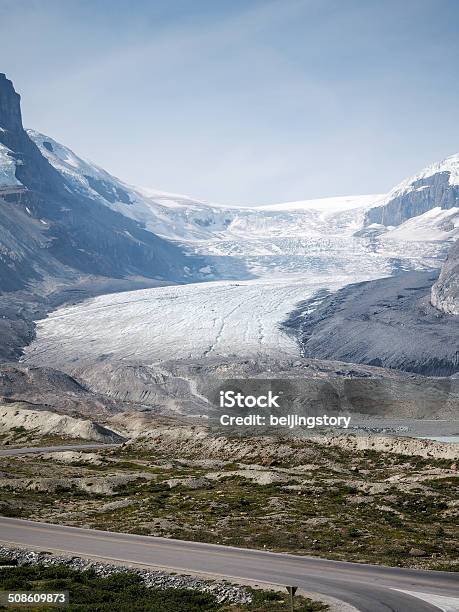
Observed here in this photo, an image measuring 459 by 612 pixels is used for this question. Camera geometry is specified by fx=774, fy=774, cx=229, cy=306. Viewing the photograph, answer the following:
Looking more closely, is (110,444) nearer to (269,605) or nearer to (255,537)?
(255,537)

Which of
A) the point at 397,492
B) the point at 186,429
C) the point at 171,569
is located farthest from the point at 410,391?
the point at 171,569

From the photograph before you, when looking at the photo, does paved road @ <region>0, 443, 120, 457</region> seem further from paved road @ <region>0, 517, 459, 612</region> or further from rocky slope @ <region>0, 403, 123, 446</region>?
paved road @ <region>0, 517, 459, 612</region>

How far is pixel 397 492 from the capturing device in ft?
206

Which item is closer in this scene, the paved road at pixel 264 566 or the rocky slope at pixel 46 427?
the paved road at pixel 264 566

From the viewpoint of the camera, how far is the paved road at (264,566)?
3456 cm

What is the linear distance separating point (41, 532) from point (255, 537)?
44.3 ft

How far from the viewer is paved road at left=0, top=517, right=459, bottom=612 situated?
34.6 m

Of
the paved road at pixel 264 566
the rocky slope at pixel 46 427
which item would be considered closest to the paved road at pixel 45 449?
the rocky slope at pixel 46 427

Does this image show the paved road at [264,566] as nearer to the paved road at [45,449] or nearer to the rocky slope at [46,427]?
the paved road at [45,449]

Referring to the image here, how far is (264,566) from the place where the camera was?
40.5 meters

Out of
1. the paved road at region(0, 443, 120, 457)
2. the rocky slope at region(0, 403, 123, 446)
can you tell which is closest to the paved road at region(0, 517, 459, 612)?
the paved road at region(0, 443, 120, 457)

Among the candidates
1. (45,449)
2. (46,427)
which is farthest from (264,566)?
(46,427)

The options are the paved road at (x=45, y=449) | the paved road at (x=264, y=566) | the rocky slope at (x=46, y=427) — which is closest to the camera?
the paved road at (x=264, y=566)

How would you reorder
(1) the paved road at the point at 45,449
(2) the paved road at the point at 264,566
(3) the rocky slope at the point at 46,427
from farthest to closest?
(3) the rocky slope at the point at 46,427 → (1) the paved road at the point at 45,449 → (2) the paved road at the point at 264,566
